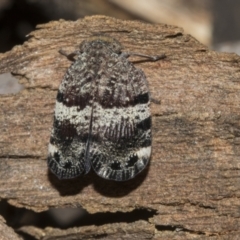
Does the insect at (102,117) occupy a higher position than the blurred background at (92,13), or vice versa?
the blurred background at (92,13)

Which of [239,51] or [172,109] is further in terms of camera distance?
[239,51]

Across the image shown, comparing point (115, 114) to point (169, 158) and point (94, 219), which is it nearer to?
point (169, 158)

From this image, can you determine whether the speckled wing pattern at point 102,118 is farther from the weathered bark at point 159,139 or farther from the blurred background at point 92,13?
the blurred background at point 92,13

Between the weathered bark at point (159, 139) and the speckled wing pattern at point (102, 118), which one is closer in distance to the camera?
the speckled wing pattern at point (102, 118)

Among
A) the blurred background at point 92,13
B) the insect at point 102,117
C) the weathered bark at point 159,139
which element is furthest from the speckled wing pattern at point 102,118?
the blurred background at point 92,13

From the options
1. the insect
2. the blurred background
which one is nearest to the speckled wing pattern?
the insect

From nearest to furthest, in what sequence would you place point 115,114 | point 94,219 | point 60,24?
point 115,114, point 60,24, point 94,219

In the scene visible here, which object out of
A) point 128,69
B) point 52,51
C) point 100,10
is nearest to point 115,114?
point 128,69

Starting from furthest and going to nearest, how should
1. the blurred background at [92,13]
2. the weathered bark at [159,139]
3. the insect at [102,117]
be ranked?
the blurred background at [92,13] < the weathered bark at [159,139] < the insect at [102,117]

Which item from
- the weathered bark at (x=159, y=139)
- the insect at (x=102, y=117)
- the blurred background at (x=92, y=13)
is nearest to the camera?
the insect at (x=102, y=117)
